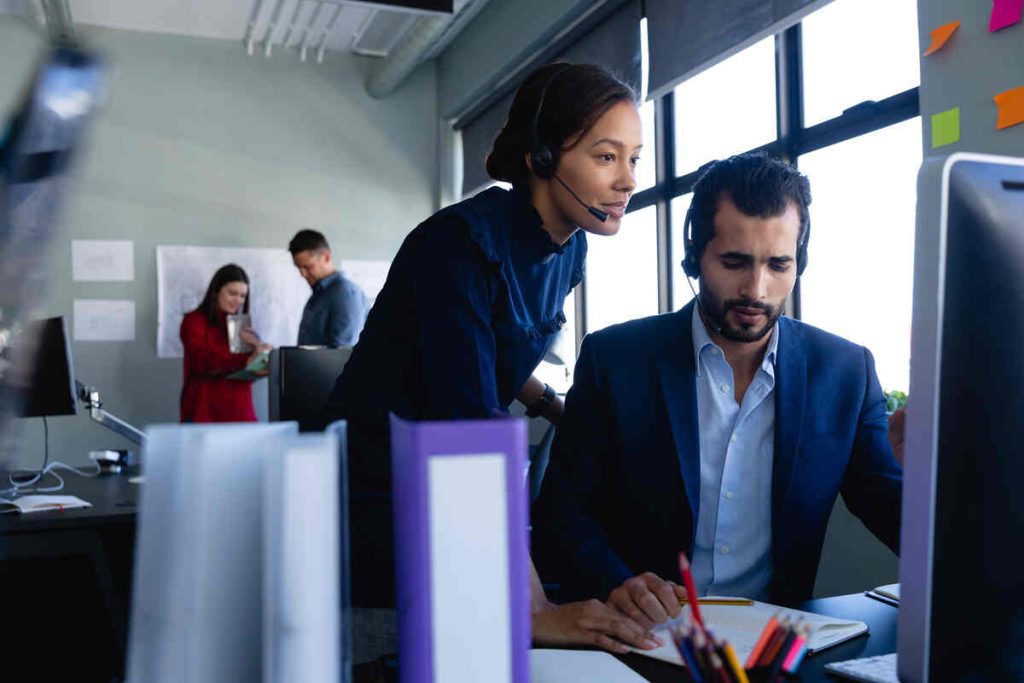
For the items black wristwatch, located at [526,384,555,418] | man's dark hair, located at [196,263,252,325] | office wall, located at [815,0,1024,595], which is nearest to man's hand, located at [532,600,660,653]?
black wristwatch, located at [526,384,555,418]

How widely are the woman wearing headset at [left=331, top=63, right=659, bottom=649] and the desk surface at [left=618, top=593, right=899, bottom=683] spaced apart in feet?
0.34

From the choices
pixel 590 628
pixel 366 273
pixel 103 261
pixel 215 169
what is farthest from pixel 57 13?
pixel 590 628

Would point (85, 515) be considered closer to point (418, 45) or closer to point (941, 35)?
point (941, 35)

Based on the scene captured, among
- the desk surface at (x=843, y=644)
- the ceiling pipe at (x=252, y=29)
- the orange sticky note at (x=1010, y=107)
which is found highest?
the ceiling pipe at (x=252, y=29)

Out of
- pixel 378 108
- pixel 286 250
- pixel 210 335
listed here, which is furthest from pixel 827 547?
pixel 378 108

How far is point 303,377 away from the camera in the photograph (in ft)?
8.63

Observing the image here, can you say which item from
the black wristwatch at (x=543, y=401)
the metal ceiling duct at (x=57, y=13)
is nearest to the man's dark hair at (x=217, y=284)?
the metal ceiling duct at (x=57, y=13)

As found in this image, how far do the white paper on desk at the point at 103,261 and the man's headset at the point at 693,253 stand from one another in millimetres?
4359

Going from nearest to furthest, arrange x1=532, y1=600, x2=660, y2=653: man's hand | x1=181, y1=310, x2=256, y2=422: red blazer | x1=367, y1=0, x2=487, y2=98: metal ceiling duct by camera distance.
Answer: x1=532, y1=600, x2=660, y2=653: man's hand
x1=181, y1=310, x2=256, y2=422: red blazer
x1=367, y1=0, x2=487, y2=98: metal ceiling duct

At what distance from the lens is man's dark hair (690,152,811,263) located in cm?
129

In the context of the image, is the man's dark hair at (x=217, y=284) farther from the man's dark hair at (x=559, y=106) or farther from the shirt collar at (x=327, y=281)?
the man's dark hair at (x=559, y=106)

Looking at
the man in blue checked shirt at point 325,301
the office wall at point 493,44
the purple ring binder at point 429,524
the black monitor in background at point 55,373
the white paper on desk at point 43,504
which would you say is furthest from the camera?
the man in blue checked shirt at point 325,301

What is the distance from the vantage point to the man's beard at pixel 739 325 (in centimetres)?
129

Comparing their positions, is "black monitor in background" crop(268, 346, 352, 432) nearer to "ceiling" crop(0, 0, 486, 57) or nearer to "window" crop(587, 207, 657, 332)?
"window" crop(587, 207, 657, 332)
